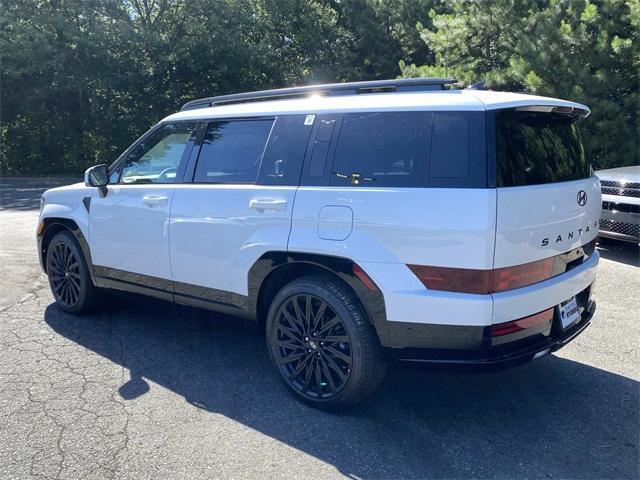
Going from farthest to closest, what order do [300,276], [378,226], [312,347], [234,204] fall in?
[234,204] → [300,276] → [312,347] → [378,226]

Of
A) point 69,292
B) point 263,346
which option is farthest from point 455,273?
point 69,292

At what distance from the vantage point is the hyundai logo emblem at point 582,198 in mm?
3469

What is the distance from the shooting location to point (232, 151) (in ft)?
13.6

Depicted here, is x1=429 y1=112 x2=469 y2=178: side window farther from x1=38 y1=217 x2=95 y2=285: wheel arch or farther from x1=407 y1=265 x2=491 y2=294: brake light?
x1=38 y1=217 x2=95 y2=285: wheel arch

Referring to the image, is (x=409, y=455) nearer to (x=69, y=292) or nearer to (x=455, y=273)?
(x=455, y=273)

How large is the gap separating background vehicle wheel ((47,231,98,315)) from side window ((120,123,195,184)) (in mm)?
918

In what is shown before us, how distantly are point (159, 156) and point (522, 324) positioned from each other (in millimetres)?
3084

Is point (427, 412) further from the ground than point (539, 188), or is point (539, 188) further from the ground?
point (539, 188)

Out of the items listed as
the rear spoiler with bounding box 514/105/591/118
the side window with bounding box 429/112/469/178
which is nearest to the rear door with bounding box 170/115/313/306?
the side window with bounding box 429/112/469/178

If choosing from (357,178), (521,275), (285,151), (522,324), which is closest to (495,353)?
(522,324)

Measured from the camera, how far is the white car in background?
688 cm

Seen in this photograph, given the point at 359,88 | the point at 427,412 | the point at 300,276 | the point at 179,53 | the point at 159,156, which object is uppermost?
the point at 179,53

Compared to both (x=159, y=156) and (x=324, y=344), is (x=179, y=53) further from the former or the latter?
(x=324, y=344)

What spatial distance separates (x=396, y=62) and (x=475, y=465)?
65.6ft
